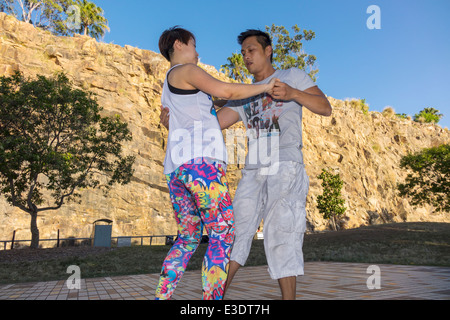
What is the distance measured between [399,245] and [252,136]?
1180 centimetres

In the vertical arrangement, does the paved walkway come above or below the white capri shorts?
below

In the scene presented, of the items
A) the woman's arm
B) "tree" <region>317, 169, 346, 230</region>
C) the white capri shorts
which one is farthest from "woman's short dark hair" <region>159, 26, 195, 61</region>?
"tree" <region>317, 169, 346, 230</region>

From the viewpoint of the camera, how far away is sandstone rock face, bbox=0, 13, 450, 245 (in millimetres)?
28094

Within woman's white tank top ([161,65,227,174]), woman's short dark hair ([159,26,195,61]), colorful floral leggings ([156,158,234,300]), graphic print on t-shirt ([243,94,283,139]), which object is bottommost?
colorful floral leggings ([156,158,234,300])

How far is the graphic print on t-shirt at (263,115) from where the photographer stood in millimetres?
2607

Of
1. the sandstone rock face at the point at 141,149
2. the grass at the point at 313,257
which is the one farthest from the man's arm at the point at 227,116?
the sandstone rock face at the point at 141,149

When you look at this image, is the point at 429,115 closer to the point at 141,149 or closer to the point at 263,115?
the point at 141,149

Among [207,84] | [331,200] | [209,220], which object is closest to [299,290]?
[209,220]

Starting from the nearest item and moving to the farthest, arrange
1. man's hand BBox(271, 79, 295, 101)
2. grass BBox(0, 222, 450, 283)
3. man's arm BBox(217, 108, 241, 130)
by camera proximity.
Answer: man's hand BBox(271, 79, 295, 101), man's arm BBox(217, 108, 241, 130), grass BBox(0, 222, 450, 283)

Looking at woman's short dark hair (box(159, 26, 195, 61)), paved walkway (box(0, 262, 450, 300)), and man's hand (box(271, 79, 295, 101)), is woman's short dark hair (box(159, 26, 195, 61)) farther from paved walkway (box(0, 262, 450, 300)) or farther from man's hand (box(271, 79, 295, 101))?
paved walkway (box(0, 262, 450, 300))

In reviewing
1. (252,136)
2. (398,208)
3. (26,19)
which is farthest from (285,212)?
(398,208)

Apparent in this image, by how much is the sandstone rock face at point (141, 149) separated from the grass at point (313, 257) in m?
16.8

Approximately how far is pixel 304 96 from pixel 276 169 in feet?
1.91

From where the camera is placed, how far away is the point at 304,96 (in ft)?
7.95
